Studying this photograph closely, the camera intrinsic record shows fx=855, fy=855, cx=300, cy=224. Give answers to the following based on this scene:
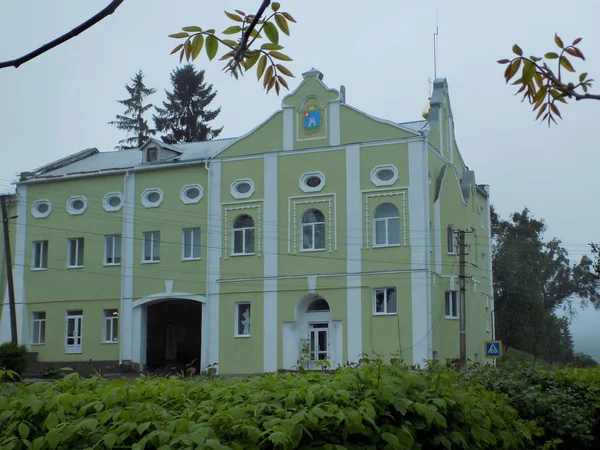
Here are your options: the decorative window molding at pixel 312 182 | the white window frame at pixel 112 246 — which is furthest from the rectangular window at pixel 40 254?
the decorative window molding at pixel 312 182

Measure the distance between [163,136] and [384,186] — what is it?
3407 centimetres

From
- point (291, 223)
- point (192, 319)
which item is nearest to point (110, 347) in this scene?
point (192, 319)

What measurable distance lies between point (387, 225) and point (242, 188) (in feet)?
23.8

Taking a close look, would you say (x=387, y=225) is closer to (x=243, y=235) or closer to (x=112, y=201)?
(x=243, y=235)

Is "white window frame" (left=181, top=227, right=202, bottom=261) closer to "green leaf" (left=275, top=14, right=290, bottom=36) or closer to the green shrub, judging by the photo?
the green shrub

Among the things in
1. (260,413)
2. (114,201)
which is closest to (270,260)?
(114,201)

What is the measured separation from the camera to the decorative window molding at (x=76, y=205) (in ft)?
140

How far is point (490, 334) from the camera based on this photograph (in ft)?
150

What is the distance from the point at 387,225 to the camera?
36.7 metres

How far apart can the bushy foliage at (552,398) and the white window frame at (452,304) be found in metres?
28.2

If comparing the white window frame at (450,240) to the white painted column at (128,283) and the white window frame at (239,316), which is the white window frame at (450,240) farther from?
the white painted column at (128,283)

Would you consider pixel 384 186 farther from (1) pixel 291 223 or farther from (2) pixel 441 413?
(2) pixel 441 413

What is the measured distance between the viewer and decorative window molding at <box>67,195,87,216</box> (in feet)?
140

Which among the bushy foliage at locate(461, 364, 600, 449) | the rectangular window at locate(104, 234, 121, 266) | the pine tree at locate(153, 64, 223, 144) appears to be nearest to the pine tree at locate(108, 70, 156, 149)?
the pine tree at locate(153, 64, 223, 144)
